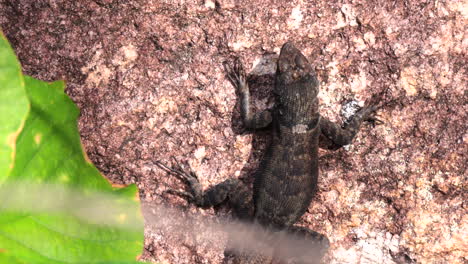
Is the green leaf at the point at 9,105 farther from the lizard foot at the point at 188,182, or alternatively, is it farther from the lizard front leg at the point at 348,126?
the lizard front leg at the point at 348,126

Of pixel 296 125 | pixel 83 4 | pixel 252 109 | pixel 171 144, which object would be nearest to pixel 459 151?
pixel 296 125

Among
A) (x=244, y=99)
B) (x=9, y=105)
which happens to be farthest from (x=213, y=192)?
(x=9, y=105)

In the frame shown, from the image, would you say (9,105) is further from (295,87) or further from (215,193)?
(295,87)

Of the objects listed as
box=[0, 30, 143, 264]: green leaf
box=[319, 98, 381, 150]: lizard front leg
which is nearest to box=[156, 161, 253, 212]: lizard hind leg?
box=[319, 98, 381, 150]: lizard front leg

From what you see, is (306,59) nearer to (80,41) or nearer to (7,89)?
(80,41)

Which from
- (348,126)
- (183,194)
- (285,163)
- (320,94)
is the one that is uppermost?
(320,94)

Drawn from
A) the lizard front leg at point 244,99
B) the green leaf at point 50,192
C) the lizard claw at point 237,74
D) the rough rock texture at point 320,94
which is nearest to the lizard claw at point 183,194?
the rough rock texture at point 320,94

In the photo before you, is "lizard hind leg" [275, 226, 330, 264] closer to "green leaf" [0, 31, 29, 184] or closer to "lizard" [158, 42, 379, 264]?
"lizard" [158, 42, 379, 264]
